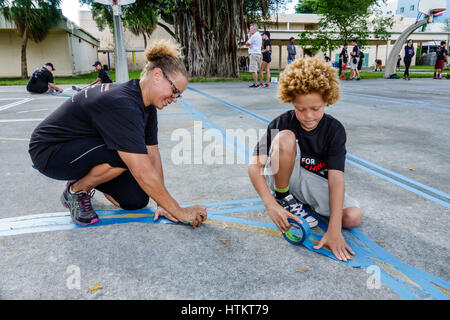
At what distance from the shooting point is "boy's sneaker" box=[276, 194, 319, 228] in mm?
2233

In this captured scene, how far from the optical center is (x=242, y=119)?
596cm

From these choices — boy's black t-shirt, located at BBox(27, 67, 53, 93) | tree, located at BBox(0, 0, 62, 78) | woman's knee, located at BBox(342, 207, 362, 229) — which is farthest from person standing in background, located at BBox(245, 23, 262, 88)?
tree, located at BBox(0, 0, 62, 78)

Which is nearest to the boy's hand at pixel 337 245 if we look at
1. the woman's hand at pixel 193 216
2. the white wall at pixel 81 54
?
the woman's hand at pixel 193 216

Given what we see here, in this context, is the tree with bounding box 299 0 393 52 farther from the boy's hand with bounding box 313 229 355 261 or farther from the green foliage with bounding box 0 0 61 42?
the boy's hand with bounding box 313 229 355 261

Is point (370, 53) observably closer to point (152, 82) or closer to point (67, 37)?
point (67, 37)

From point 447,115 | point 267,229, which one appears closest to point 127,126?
point 267,229

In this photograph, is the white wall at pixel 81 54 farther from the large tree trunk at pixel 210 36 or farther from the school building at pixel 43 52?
the large tree trunk at pixel 210 36

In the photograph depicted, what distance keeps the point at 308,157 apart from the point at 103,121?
1365 millimetres

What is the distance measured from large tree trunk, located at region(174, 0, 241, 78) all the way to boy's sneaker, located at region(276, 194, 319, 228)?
1481cm

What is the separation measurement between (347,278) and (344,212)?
1.80 ft

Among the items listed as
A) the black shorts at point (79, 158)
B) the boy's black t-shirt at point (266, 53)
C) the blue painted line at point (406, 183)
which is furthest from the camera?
the boy's black t-shirt at point (266, 53)

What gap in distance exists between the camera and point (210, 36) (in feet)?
53.5

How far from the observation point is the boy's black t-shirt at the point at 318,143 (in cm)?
207

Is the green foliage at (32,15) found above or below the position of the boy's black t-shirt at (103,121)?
above
